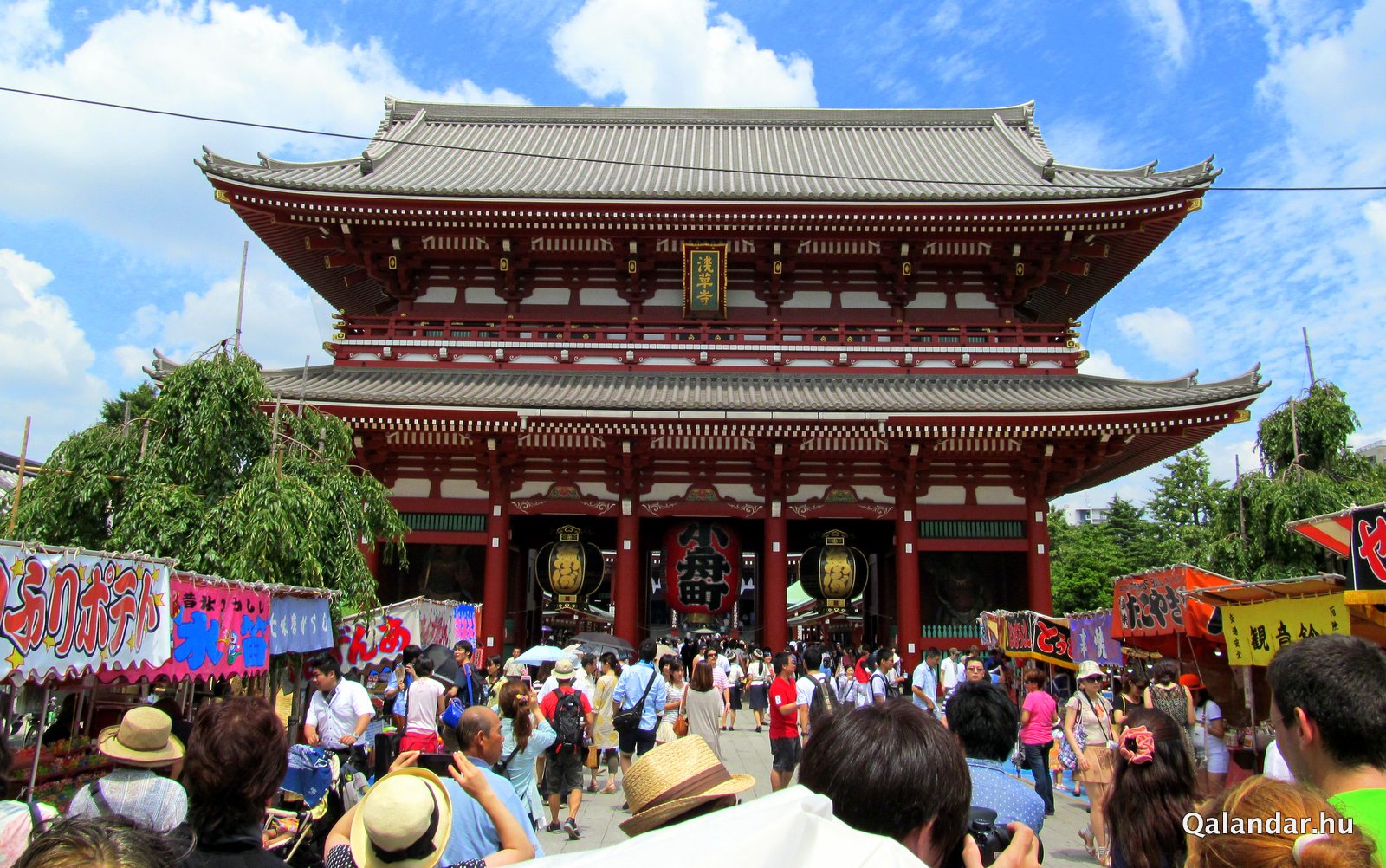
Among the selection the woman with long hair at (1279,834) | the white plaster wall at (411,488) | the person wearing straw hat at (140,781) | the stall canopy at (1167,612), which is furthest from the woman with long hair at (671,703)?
the white plaster wall at (411,488)

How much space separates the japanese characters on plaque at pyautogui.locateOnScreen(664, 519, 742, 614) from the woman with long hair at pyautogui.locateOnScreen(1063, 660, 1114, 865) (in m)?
9.63

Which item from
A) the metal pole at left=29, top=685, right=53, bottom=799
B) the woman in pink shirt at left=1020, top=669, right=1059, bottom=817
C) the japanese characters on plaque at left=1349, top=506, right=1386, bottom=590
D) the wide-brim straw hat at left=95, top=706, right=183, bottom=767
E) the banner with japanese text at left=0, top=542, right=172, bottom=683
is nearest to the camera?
the wide-brim straw hat at left=95, top=706, right=183, bottom=767

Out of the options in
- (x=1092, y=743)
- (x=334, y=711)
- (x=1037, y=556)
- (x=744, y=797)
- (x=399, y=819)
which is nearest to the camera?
(x=399, y=819)

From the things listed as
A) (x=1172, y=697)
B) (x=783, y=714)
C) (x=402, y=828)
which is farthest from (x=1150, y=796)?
(x=783, y=714)

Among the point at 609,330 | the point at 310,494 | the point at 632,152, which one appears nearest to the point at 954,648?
the point at 609,330

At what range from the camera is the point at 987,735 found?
371cm

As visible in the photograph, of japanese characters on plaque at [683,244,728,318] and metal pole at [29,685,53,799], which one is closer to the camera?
metal pole at [29,685,53,799]

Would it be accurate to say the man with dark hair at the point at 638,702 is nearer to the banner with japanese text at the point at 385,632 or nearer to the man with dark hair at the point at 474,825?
the banner with japanese text at the point at 385,632

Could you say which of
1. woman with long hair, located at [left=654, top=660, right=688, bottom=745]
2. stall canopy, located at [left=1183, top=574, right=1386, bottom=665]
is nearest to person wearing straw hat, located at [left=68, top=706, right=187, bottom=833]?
woman with long hair, located at [left=654, top=660, right=688, bottom=745]

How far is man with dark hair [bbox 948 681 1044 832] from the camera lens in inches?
134

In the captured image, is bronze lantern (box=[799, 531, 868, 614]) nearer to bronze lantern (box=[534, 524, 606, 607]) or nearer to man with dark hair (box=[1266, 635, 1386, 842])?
bronze lantern (box=[534, 524, 606, 607])

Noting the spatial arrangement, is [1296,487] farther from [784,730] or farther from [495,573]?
[495,573]

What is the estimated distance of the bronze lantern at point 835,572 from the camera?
17.9 metres

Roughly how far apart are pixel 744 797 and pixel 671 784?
25.7 feet
